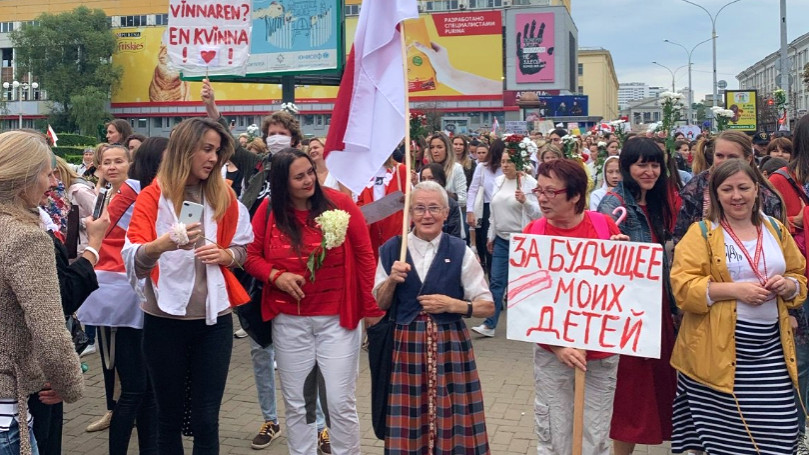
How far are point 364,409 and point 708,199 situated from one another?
3130 millimetres

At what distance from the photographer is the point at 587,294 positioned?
390 centimetres

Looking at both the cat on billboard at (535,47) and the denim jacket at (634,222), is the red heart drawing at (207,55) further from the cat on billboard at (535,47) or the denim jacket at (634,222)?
the cat on billboard at (535,47)

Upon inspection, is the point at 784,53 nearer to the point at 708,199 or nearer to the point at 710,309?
the point at 708,199

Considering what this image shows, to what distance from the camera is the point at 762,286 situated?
13.3 ft

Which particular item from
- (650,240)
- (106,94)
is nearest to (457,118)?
(106,94)

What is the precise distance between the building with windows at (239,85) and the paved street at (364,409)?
178 feet

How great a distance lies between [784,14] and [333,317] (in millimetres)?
23081

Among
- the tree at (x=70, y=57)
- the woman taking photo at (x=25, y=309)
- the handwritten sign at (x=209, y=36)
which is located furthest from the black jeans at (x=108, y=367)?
the tree at (x=70, y=57)

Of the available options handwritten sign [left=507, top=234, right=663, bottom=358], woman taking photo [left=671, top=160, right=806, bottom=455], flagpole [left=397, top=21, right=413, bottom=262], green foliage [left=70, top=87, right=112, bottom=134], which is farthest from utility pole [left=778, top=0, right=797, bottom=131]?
green foliage [left=70, top=87, right=112, bottom=134]

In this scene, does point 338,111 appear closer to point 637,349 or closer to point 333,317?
point 333,317

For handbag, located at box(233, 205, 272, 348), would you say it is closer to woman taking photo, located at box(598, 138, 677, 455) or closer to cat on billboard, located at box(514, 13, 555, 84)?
woman taking photo, located at box(598, 138, 677, 455)

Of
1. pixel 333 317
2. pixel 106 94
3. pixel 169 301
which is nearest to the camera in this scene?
pixel 169 301

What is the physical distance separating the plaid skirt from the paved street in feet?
4.20

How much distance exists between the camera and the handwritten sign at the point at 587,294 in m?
3.83
